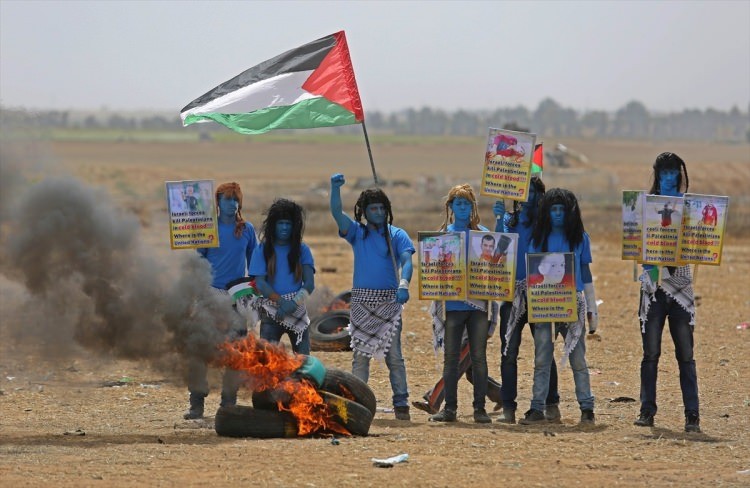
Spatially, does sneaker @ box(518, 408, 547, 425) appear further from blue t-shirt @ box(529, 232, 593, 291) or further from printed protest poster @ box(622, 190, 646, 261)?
printed protest poster @ box(622, 190, 646, 261)

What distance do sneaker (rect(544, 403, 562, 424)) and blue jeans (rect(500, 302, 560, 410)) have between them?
45mm

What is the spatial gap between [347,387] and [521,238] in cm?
208

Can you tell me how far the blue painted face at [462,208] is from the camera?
1088 cm

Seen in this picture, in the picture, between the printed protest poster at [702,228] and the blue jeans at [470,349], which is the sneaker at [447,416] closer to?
the blue jeans at [470,349]

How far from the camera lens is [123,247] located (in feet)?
33.4

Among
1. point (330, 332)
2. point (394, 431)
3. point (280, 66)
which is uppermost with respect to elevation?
point (280, 66)

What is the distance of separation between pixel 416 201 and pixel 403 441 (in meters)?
40.8

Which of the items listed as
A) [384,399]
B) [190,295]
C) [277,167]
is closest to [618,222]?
[384,399]

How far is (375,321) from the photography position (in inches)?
434

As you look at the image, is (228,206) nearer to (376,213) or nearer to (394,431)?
(376,213)

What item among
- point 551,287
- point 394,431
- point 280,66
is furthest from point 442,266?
point 280,66

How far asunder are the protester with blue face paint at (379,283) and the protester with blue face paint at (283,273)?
0.42 meters

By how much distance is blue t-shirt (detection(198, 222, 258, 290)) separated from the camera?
11.3m

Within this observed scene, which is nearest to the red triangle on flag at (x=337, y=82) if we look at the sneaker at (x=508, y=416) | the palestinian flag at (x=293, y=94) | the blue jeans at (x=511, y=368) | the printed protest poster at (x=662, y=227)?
the palestinian flag at (x=293, y=94)
